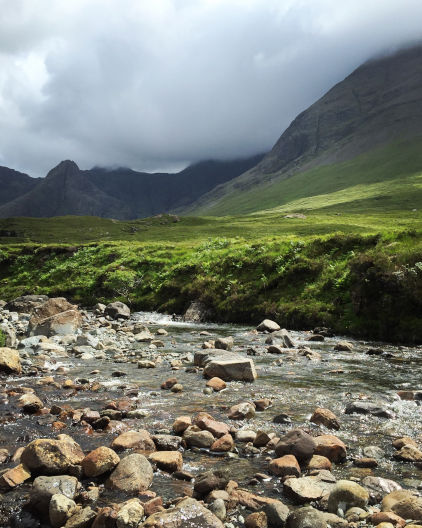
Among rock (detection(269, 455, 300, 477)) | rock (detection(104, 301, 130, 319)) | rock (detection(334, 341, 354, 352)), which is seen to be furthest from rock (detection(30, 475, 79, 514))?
rock (detection(104, 301, 130, 319))

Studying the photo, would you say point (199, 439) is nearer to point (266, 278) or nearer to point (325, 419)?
point (325, 419)

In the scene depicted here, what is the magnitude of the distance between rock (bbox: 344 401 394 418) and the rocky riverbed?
0.04m

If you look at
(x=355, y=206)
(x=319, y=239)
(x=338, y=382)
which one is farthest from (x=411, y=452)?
(x=355, y=206)

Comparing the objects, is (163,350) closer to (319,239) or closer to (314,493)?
(314,493)

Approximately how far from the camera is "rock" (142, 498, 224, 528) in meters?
6.04

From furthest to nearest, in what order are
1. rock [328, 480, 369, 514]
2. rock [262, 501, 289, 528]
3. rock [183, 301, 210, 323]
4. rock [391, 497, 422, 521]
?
rock [183, 301, 210, 323]
rock [328, 480, 369, 514]
rock [262, 501, 289, 528]
rock [391, 497, 422, 521]

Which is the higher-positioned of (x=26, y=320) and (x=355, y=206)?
(x=355, y=206)

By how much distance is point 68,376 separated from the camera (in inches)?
616

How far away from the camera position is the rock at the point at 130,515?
20.0 ft

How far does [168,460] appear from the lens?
812 centimetres

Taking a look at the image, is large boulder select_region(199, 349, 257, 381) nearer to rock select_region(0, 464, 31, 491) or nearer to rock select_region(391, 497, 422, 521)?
rock select_region(0, 464, 31, 491)

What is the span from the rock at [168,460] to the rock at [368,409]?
5254mm

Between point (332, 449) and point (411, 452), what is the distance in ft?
5.27

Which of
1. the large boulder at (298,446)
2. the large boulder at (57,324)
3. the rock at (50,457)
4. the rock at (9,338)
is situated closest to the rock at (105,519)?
the rock at (50,457)
